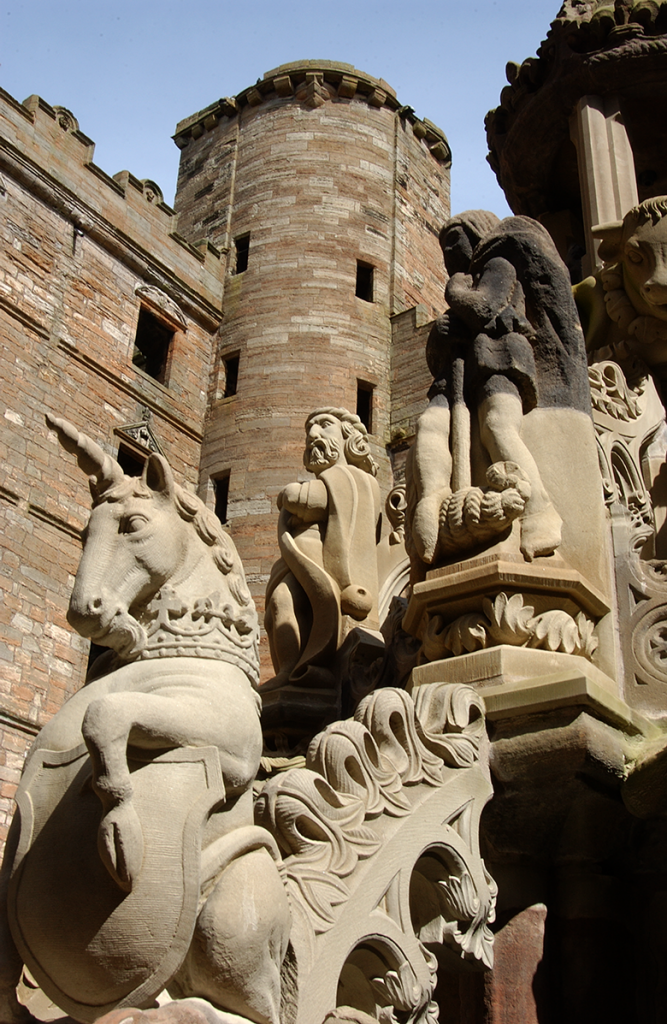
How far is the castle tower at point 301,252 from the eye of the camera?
888 inches

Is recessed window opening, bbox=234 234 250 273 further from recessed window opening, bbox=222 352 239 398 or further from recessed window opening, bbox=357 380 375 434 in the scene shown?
recessed window opening, bbox=357 380 375 434

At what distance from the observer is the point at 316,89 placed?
2606 cm

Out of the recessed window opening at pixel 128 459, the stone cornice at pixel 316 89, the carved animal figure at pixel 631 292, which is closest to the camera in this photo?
the carved animal figure at pixel 631 292

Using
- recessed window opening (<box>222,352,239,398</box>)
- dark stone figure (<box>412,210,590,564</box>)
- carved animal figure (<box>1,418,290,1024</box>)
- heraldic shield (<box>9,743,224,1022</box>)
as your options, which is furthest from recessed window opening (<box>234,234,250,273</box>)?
heraldic shield (<box>9,743,224,1022</box>)

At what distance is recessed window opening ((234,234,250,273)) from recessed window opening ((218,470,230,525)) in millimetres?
5534

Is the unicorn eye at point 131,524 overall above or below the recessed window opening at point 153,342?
below

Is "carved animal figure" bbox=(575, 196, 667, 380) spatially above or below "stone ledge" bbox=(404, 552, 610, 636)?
above

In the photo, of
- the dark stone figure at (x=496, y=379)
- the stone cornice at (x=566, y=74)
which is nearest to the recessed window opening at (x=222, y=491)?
the stone cornice at (x=566, y=74)

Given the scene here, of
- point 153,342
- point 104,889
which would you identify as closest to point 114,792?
point 104,889

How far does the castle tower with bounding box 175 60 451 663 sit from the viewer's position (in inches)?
888

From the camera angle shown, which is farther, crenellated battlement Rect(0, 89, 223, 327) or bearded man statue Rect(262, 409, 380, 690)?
crenellated battlement Rect(0, 89, 223, 327)

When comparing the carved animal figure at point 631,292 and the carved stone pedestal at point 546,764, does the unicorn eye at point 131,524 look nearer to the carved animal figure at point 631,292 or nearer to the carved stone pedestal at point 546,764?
the carved stone pedestal at point 546,764

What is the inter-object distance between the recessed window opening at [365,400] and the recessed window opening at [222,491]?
318cm

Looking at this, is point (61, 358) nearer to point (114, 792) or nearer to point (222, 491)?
point (222, 491)
